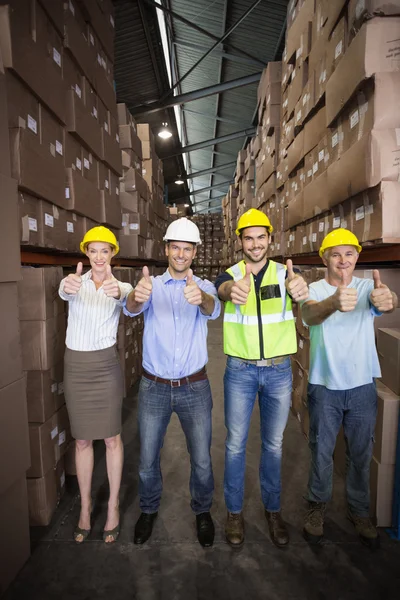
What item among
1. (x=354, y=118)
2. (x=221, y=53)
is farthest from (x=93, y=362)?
(x=221, y=53)

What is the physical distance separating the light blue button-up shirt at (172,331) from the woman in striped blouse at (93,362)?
0.22m

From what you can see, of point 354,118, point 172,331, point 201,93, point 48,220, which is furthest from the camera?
point 201,93

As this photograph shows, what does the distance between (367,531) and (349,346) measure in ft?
3.86

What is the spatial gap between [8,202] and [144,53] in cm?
677

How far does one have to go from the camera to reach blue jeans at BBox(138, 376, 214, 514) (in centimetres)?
232

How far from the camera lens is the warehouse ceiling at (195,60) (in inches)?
252

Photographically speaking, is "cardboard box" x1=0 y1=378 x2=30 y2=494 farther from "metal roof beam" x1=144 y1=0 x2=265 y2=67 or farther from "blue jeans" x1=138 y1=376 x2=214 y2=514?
"metal roof beam" x1=144 y1=0 x2=265 y2=67

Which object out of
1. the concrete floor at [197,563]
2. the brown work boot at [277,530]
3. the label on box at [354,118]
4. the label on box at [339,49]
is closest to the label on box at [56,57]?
the label on box at [339,49]

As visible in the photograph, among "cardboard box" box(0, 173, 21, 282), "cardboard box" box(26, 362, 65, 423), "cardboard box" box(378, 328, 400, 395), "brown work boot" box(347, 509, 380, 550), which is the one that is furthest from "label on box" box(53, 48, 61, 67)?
"brown work boot" box(347, 509, 380, 550)

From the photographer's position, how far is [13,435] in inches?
81.1

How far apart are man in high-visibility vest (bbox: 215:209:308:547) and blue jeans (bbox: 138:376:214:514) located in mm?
149

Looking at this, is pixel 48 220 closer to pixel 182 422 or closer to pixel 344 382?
pixel 182 422

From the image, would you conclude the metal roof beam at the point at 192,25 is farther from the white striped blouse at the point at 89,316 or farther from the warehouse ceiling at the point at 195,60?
the white striped blouse at the point at 89,316

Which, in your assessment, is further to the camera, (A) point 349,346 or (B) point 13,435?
(A) point 349,346
